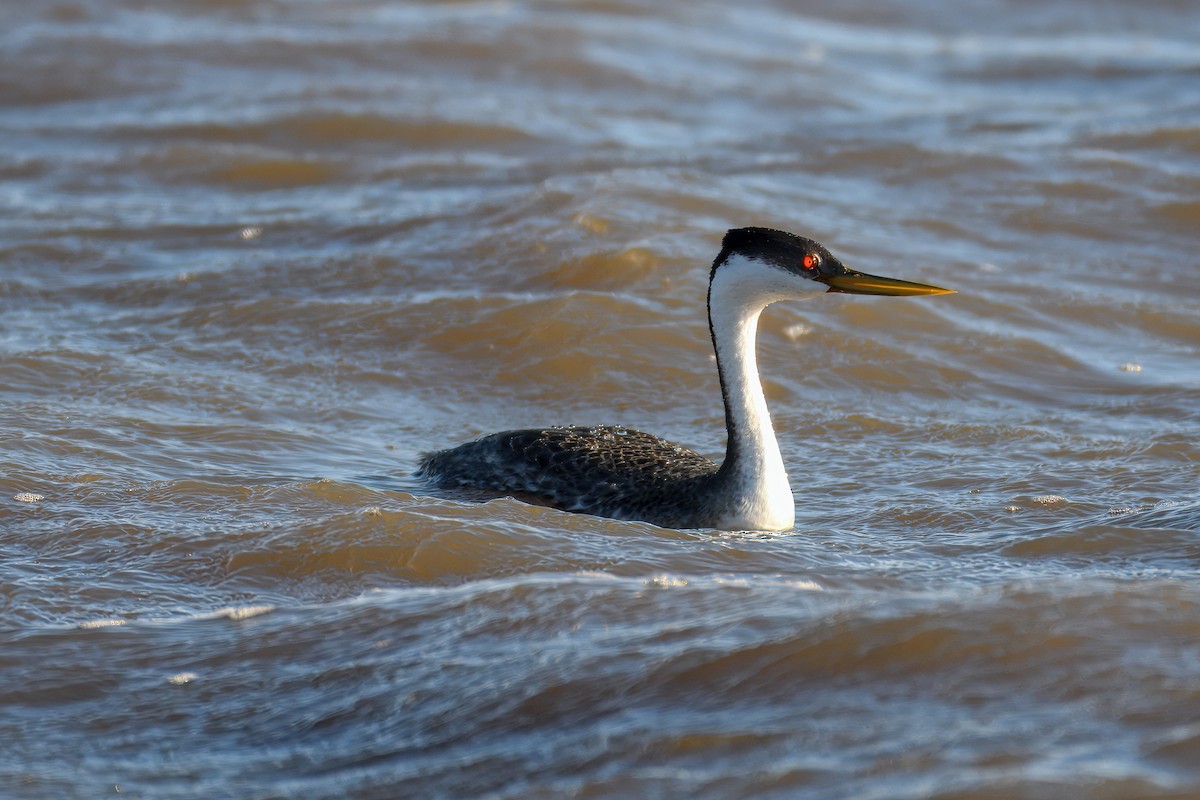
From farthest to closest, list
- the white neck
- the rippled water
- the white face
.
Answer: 1. the white face
2. the white neck
3. the rippled water

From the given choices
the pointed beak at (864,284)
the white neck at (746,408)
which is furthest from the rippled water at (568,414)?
the pointed beak at (864,284)

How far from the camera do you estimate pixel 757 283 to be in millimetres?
6844

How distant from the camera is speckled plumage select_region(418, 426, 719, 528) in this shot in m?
6.82

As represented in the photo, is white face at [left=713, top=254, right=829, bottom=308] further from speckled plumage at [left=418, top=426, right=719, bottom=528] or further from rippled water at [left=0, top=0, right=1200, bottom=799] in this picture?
rippled water at [left=0, top=0, right=1200, bottom=799]

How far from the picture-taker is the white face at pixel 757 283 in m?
6.79

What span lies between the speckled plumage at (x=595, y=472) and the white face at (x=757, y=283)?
0.76 m

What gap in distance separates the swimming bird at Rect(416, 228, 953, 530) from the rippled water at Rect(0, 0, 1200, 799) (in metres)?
0.23

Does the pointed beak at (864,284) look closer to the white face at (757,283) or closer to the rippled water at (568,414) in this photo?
the white face at (757,283)

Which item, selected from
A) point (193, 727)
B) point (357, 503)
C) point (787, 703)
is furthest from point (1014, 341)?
point (193, 727)

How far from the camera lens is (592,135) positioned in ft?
49.7

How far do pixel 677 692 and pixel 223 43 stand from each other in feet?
49.4

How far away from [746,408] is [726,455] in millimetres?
212

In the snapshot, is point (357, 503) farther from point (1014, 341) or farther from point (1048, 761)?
point (1014, 341)

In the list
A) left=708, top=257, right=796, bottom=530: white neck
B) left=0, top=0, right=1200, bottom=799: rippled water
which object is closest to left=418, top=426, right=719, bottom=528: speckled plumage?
left=708, top=257, right=796, bottom=530: white neck
